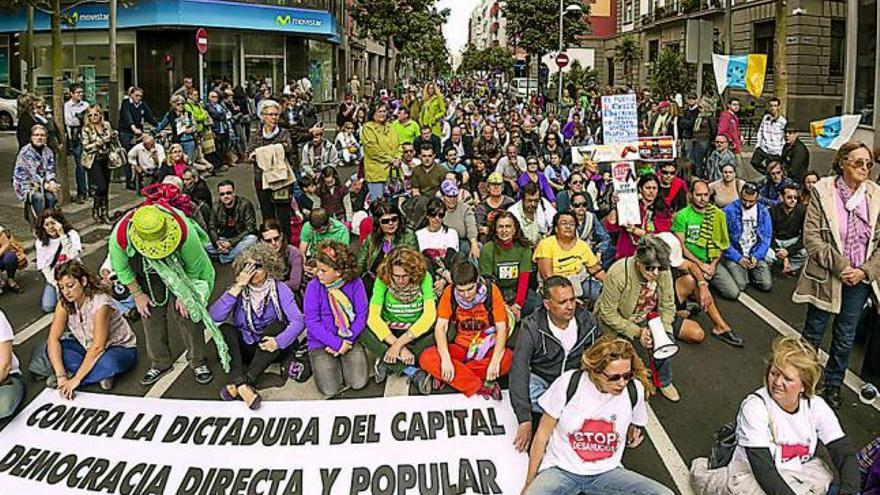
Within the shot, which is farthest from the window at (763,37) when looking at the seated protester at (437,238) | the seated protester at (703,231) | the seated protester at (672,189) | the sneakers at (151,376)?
the sneakers at (151,376)

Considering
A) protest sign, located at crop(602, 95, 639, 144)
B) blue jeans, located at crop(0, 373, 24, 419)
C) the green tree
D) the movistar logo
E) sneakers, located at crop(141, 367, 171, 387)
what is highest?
the green tree

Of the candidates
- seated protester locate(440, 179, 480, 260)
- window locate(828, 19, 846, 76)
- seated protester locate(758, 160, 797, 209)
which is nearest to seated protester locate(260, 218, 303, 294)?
seated protester locate(440, 179, 480, 260)

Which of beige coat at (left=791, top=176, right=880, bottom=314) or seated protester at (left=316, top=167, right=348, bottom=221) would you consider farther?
seated protester at (left=316, top=167, right=348, bottom=221)

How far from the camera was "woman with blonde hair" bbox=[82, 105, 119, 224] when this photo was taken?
483 inches

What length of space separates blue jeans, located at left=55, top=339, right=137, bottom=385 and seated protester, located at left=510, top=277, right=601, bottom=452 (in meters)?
3.05

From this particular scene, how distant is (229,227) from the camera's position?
9.67 meters

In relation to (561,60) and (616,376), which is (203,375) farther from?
(561,60)

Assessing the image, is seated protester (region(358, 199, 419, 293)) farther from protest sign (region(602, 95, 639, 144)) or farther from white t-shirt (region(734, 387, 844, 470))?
white t-shirt (region(734, 387, 844, 470))

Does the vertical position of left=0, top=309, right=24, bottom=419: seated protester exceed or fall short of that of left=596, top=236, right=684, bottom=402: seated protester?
it falls short

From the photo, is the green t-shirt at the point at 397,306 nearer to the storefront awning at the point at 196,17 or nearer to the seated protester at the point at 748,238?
the seated protester at the point at 748,238

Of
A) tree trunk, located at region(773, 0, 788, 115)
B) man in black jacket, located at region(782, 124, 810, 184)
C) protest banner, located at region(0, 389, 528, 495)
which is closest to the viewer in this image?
protest banner, located at region(0, 389, 528, 495)

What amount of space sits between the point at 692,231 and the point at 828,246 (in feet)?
8.99

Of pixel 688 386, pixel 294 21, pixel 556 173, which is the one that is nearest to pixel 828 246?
pixel 688 386

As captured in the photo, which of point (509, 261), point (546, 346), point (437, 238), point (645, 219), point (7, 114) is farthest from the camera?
point (7, 114)
